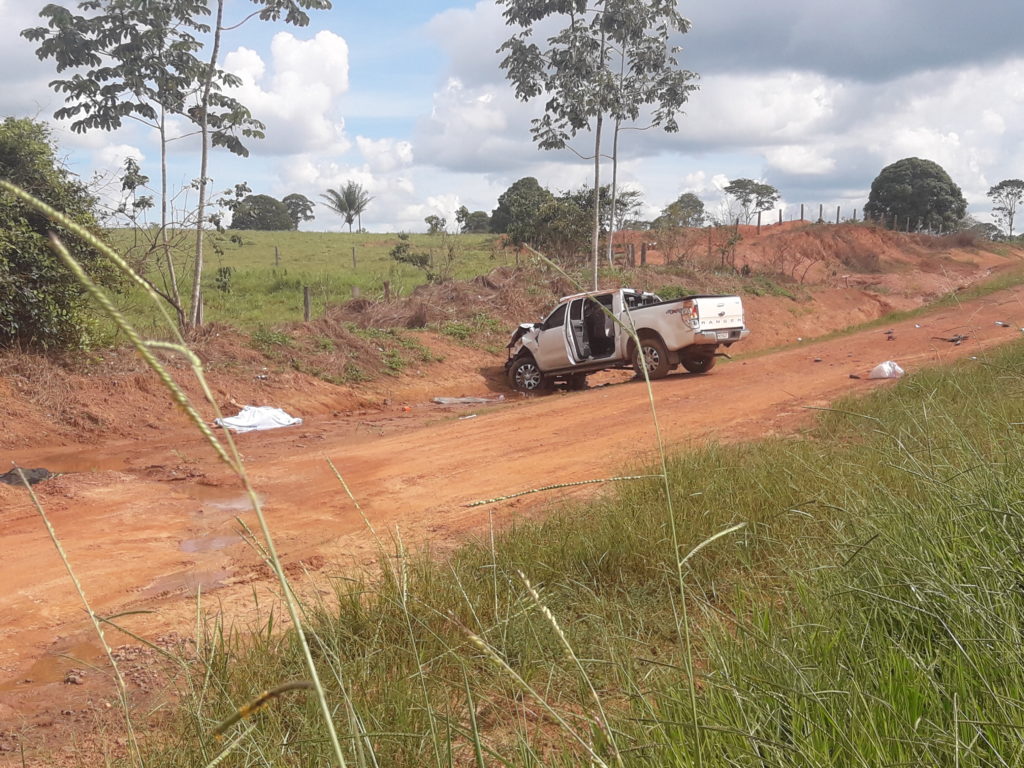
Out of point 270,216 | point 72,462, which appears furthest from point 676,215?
point 270,216

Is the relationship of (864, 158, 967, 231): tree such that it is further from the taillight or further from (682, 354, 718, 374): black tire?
the taillight

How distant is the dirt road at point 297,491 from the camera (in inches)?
217

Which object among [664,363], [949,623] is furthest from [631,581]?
[664,363]

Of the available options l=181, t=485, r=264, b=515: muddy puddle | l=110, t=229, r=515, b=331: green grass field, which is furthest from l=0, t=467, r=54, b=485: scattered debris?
Result: l=110, t=229, r=515, b=331: green grass field

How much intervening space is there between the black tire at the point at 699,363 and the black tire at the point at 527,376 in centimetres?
306

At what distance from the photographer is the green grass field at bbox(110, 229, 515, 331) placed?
18223mm

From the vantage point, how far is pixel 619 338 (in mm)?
15938

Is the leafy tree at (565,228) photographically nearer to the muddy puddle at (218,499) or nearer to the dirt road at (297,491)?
the dirt road at (297,491)

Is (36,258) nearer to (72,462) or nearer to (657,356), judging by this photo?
(72,462)

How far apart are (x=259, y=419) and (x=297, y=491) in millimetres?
5040

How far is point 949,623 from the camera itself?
2520 mm

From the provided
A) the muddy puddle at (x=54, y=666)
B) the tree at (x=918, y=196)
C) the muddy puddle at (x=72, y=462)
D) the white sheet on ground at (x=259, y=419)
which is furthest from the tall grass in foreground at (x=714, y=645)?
the tree at (x=918, y=196)

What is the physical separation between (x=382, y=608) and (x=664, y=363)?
37.2 feet

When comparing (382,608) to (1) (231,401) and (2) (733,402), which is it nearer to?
(2) (733,402)
